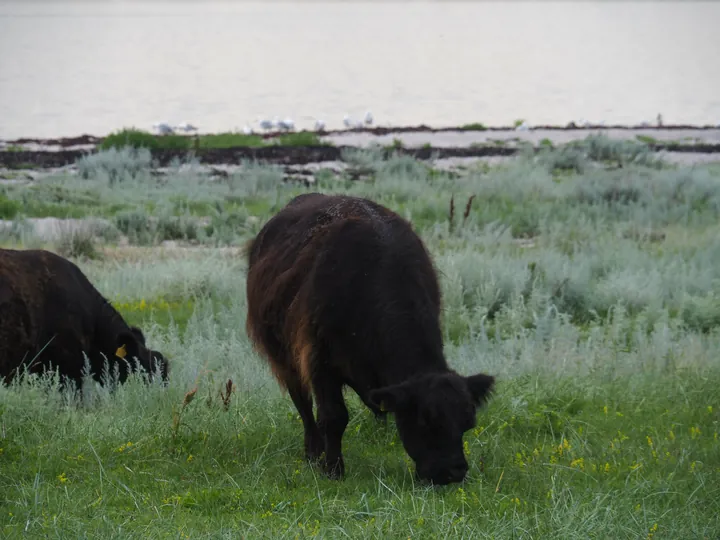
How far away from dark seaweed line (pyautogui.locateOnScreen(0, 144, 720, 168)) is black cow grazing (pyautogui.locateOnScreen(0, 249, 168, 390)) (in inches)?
758

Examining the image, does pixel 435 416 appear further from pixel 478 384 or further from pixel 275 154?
A: pixel 275 154

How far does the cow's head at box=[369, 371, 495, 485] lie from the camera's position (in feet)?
20.3

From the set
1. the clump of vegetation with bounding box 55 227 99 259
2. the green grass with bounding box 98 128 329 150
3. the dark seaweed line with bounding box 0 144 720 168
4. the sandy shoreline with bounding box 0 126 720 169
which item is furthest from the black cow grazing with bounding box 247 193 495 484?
the green grass with bounding box 98 128 329 150

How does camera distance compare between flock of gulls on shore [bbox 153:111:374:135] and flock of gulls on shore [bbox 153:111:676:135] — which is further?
flock of gulls on shore [bbox 153:111:676:135]

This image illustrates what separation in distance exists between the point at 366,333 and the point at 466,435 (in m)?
1.66

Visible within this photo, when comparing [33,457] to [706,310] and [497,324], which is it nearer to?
[497,324]

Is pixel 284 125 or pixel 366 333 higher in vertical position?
pixel 284 125

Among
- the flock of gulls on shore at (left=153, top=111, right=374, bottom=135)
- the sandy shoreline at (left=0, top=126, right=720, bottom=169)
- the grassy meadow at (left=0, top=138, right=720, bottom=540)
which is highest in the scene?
the flock of gulls on shore at (left=153, top=111, right=374, bottom=135)

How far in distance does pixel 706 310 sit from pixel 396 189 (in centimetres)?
1244

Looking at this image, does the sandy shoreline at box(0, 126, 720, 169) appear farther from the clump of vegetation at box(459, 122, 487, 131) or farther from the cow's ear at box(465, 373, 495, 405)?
the cow's ear at box(465, 373, 495, 405)

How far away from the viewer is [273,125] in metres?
43.9

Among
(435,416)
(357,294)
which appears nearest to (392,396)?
(435,416)

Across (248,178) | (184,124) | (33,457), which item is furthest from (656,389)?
(184,124)

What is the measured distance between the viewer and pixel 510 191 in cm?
2347
